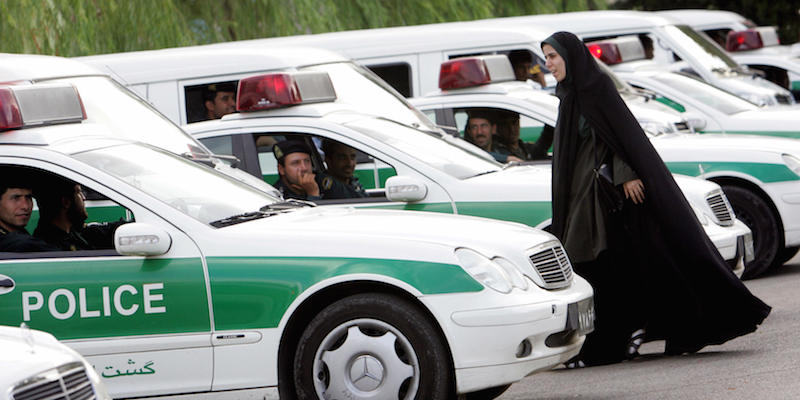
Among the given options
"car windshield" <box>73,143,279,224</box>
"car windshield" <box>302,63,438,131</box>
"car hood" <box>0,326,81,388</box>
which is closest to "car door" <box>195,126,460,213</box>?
"car windshield" <box>302,63,438,131</box>

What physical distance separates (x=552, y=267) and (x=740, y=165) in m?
4.75

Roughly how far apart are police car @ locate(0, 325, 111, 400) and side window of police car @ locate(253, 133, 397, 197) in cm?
392

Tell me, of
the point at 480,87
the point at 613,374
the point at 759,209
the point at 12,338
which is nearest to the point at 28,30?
the point at 480,87

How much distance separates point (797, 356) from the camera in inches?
297

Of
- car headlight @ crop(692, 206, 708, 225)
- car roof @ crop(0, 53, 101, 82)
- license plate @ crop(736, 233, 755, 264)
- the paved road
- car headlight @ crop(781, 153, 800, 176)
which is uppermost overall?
car roof @ crop(0, 53, 101, 82)

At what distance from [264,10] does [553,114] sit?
8.16 meters

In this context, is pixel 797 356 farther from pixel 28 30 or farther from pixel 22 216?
pixel 28 30

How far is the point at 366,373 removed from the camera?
20.3ft

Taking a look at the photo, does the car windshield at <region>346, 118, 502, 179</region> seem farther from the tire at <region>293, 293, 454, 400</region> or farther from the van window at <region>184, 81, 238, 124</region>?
the tire at <region>293, 293, 454, 400</region>

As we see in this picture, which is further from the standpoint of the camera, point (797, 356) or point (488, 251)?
point (797, 356)

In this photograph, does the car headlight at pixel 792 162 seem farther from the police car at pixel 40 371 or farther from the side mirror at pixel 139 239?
the police car at pixel 40 371

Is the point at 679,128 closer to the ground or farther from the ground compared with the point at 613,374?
farther from the ground

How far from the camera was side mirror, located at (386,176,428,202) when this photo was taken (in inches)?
325

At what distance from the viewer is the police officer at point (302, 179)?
8.92 meters
